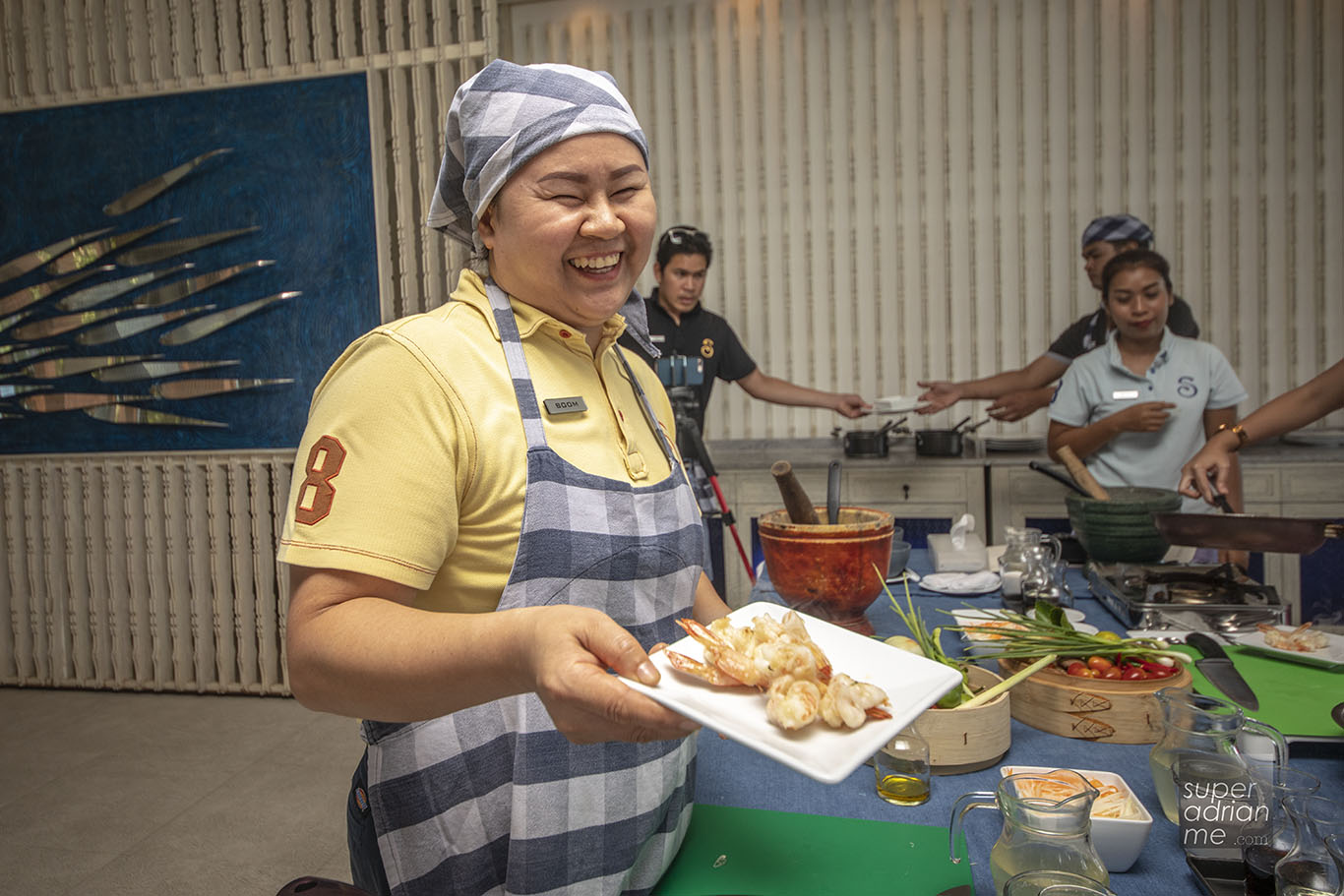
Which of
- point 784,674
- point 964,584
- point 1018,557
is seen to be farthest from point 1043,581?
point 784,674

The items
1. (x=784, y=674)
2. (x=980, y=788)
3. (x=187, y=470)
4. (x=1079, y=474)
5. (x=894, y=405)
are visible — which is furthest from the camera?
(x=894, y=405)

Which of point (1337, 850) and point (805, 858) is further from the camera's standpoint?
point (805, 858)

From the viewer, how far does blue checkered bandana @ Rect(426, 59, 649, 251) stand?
43.2 inches

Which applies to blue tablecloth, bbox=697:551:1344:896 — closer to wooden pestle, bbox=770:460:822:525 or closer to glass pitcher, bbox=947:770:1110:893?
glass pitcher, bbox=947:770:1110:893

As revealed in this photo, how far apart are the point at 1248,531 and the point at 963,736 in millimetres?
935

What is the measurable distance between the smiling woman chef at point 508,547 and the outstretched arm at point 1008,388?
11.6 feet

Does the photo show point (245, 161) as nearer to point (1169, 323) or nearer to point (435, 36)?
point (435, 36)

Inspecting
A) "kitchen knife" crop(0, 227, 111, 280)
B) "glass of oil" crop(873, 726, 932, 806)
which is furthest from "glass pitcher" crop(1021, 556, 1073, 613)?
"kitchen knife" crop(0, 227, 111, 280)

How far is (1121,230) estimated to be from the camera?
4.09 meters

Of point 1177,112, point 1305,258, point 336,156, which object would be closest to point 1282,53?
point 1177,112

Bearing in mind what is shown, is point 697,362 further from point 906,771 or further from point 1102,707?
point 906,771

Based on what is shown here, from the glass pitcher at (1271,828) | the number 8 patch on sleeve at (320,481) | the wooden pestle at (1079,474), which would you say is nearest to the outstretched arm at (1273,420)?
the wooden pestle at (1079,474)

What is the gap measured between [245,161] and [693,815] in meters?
3.86

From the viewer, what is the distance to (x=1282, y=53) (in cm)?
448
